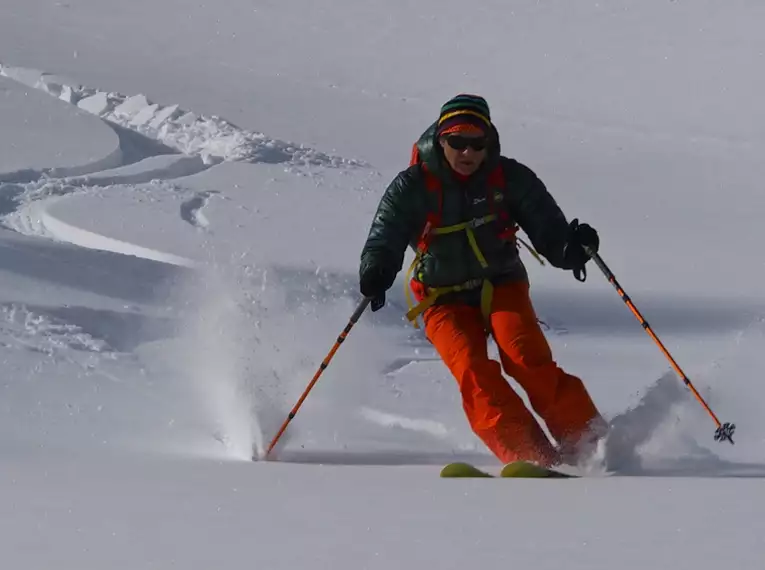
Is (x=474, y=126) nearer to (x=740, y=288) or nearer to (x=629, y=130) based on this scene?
(x=740, y=288)

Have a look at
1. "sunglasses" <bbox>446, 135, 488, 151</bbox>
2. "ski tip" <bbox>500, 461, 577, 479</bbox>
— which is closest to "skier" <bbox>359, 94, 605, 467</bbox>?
"sunglasses" <bbox>446, 135, 488, 151</bbox>

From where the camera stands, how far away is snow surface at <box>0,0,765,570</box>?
362cm

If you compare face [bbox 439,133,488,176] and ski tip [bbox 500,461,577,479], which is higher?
face [bbox 439,133,488,176]

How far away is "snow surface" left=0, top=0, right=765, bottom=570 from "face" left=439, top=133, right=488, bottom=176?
1.23 metres

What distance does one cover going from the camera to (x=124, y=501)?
3998mm

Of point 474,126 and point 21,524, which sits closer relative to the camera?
point 21,524

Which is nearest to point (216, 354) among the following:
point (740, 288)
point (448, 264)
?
point (448, 264)

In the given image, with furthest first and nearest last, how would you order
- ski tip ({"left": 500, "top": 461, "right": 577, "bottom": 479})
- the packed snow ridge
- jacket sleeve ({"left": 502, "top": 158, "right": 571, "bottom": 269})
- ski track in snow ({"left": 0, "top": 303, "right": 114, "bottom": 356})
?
the packed snow ridge, ski track in snow ({"left": 0, "top": 303, "right": 114, "bottom": 356}), jacket sleeve ({"left": 502, "top": 158, "right": 571, "bottom": 269}), ski tip ({"left": 500, "top": 461, "right": 577, "bottom": 479})

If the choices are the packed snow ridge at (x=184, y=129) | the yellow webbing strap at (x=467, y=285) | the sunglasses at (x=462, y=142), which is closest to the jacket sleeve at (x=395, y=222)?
the yellow webbing strap at (x=467, y=285)

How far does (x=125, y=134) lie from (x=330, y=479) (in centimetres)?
1307

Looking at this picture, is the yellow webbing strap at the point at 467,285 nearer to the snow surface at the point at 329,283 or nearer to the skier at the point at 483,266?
the skier at the point at 483,266

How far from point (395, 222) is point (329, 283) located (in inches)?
190

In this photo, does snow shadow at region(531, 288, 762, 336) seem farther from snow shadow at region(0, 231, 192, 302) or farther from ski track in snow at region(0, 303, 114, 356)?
ski track in snow at region(0, 303, 114, 356)

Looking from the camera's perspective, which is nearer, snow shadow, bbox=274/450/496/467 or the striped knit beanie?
the striped knit beanie
